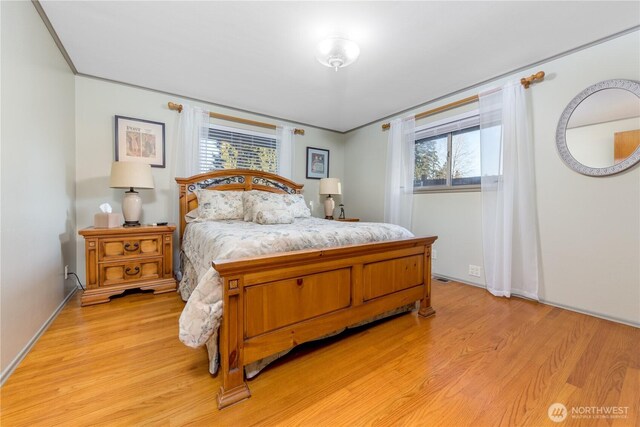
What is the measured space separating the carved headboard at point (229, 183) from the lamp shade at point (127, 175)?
532mm

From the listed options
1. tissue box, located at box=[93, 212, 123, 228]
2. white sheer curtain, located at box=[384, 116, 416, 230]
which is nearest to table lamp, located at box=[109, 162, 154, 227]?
tissue box, located at box=[93, 212, 123, 228]

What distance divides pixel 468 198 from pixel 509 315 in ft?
4.33

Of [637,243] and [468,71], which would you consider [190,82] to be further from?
[637,243]

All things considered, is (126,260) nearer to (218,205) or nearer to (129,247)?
(129,247)

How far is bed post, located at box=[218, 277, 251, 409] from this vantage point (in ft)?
4.04

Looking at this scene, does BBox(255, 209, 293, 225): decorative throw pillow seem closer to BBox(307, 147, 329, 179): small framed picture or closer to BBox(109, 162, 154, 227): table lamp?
BBox(109, 162, 154, 227): table lamp

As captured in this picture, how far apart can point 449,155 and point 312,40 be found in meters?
2.12

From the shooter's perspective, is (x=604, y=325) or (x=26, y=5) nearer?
(x=26, y=5)

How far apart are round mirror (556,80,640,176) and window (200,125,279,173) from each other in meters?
3.27

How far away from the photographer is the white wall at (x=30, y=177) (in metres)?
1.42

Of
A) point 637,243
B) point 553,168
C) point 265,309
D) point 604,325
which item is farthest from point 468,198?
point 265,309

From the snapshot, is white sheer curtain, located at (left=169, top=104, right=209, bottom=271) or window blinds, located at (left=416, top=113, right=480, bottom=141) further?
white sheer curtain, located at (left=169, top=104, right=209, bottom=271)

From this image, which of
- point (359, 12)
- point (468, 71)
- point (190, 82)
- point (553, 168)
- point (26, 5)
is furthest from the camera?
point (190, 82)

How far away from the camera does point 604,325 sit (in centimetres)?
200
